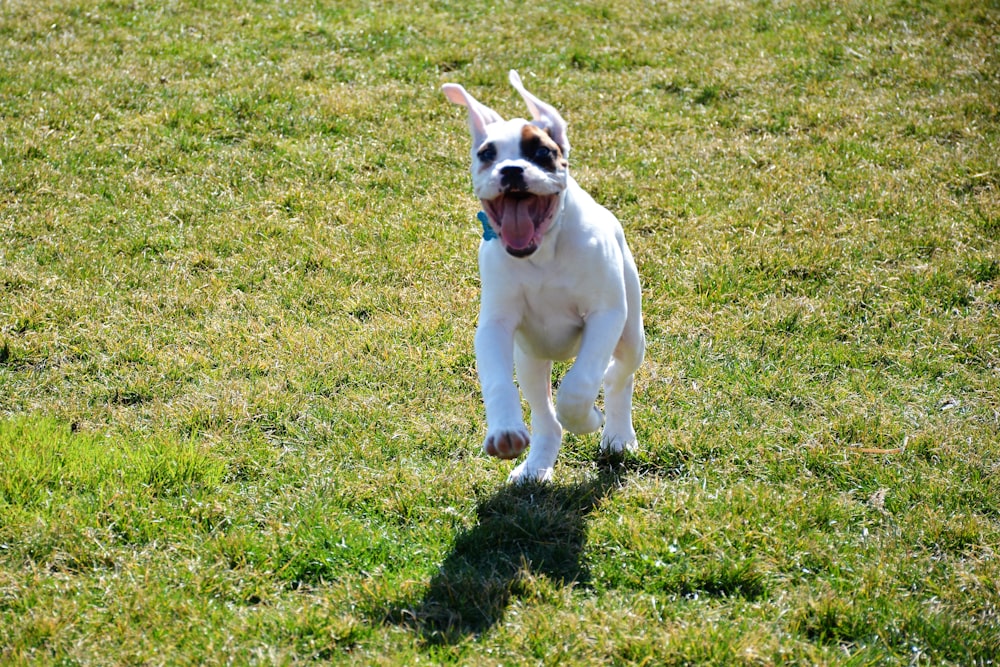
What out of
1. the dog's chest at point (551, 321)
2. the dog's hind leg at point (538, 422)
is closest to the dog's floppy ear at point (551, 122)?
the dog's chest at point (551, 321)

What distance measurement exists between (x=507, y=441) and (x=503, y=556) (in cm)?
62

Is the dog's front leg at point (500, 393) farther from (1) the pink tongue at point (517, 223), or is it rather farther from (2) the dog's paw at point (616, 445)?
(2) the dog's paw at point (616, 445)

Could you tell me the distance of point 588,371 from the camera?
15.1 ft

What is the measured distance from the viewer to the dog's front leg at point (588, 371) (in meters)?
4.59

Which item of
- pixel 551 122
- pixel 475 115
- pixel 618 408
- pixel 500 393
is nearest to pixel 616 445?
pixel 618 408

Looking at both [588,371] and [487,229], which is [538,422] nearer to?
[588,371]

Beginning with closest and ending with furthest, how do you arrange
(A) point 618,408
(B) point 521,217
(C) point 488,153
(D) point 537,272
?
(B) point 521,217, (C) point 488,153, (D) point 537,272, (A) point 618,408

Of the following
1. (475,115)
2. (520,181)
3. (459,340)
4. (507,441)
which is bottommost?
(459,340)

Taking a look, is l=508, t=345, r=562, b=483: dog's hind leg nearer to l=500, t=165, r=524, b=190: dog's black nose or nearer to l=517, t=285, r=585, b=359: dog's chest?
l=517, t=285, r=585, b=359: dog's chest

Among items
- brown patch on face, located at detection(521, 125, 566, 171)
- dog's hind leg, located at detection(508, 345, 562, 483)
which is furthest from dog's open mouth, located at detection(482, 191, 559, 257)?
dog's hind leg, located at detection(508, 345, 562, 483)

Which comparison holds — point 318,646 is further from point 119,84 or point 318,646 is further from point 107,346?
point 119,84

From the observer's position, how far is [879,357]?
6539 millimetres

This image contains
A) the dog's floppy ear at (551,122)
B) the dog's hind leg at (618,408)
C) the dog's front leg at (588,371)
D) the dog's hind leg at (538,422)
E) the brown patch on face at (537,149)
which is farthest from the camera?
the dog's hind leg at (618,408)

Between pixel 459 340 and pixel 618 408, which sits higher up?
pixel 618 408
